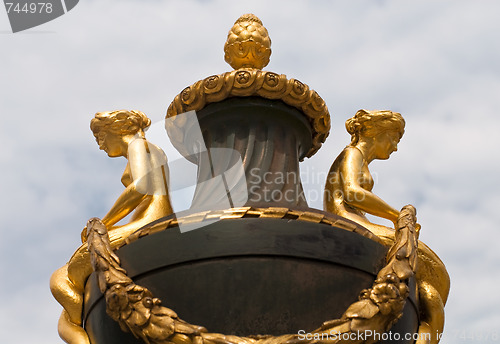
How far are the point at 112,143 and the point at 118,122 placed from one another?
0.67 ft

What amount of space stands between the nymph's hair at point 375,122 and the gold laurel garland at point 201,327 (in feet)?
6.59

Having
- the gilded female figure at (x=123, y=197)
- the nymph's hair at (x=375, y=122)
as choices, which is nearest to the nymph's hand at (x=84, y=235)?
the gilded female figure at (x=123, y=197)

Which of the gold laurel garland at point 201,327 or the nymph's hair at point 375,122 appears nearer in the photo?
the gold laurel garland at point 201,327

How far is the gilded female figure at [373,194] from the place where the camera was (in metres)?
8.82

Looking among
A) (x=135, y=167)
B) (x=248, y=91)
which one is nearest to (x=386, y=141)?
(x=248, y=91)

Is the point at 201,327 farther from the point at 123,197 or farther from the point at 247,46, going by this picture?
the point at 247,46

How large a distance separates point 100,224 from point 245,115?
1.59m

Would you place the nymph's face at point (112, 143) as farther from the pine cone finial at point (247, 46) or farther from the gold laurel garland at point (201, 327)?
the gold laurel garland at point (201, 327)

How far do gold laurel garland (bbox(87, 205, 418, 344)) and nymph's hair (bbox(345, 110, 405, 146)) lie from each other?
2008 millimetres

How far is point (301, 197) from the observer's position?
895 centimetres

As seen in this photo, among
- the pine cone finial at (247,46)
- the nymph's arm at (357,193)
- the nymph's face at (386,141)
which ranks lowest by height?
the nymph's arm at (357,193)

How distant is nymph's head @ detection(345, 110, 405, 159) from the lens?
9.93 meters

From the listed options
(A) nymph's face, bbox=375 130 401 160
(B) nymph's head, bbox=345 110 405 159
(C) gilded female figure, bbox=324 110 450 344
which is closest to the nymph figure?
(C) gilded female figure, bbox=324 110 450 344

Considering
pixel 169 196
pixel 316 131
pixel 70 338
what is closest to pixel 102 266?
pixel 70 338
